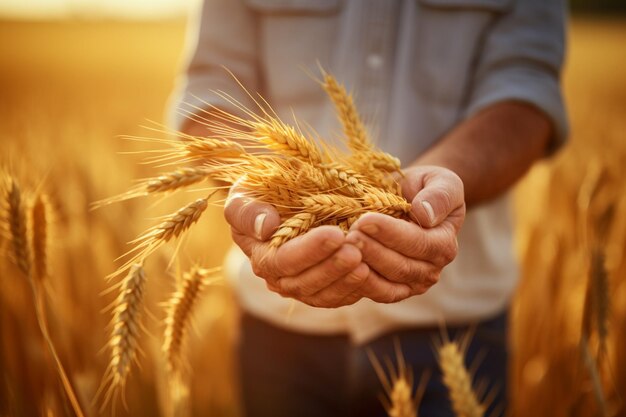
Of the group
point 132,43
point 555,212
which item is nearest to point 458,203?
point 555,212

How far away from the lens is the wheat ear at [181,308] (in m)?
0.98

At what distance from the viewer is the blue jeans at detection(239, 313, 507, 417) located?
1519 mm

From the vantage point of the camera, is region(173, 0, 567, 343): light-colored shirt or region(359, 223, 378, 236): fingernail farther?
region(173, 0, 567, 343): light-colored shirt

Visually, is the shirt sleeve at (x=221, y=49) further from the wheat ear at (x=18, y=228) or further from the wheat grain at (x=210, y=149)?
the wheat grain at (x=210, y=149)

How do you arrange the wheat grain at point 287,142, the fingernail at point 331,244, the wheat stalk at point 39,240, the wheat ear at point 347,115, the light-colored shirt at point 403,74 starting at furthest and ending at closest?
1. the light-colored shirt at point 403,74
2. the wheat stalk at point 39,240
3. the wheat ear at point 347,115
4. the wheat grain at point 287,142
5. the fingernail at point 331,244

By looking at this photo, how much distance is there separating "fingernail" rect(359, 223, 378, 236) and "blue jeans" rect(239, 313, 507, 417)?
2.76ft

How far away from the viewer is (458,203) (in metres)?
0.85

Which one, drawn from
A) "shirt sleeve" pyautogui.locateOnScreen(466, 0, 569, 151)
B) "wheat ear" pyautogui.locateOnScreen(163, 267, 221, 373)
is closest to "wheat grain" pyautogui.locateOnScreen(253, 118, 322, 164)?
"wheat ear" pyautogui.locateOnScreen(163, 267, 221, 373)

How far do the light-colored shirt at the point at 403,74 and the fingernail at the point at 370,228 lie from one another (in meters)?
0.70

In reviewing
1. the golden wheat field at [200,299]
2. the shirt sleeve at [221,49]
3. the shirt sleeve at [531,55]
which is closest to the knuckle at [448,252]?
the golden wheat field at [200,299]

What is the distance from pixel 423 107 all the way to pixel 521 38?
343mm

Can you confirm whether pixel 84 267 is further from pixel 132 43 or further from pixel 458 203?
pixel 132 43

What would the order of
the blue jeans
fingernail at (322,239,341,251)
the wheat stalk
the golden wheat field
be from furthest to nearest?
the blue jeans → the golden wheat field → the wheat stalk → fingernail at (322,239,341,251)

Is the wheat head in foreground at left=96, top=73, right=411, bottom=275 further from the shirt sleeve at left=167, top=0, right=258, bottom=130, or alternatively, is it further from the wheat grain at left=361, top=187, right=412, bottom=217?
the shirt sleeve at left=167, top=0, right=258, bottom=130
